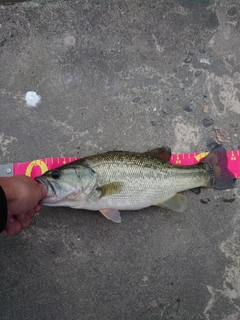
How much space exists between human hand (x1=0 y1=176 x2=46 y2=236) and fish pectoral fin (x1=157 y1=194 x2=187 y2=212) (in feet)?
3.66

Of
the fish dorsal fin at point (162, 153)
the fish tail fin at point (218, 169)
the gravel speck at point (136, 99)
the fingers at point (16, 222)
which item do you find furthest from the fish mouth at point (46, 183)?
the fish tail fin at point (218, 169)

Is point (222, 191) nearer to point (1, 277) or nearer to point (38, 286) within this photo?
point (38, 286)

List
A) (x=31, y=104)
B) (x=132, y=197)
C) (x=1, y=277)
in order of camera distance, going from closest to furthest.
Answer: (x=132, y=197)
(x=1, y=277)
(x=31, y=104)

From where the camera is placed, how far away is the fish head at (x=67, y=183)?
293cm

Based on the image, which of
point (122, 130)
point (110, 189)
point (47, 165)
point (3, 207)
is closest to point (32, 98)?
point (47, 165)

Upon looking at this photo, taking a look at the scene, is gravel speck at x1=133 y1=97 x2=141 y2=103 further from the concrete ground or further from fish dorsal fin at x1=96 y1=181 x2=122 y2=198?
fish dorsal fin at x1=96 y1=181 x2=122 y2=198

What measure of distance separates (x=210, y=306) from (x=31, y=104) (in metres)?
2.65

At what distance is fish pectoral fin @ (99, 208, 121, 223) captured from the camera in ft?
10.4

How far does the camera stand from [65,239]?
3.37 meters

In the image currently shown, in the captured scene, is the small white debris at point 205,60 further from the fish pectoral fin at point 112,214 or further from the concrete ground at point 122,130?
the fish pectoral fin at point 112,214

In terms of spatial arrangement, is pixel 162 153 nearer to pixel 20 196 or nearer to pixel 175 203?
pixel 175 203

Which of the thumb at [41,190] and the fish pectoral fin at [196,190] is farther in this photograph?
the fish pectoral fin at [196,190]

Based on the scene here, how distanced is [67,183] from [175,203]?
1016 millimetres

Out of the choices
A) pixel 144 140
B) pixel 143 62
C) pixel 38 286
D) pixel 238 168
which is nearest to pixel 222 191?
pixel 238 168
